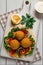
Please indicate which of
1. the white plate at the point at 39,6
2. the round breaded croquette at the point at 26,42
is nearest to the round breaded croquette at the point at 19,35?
the round breaded croquette at the point at 26,42

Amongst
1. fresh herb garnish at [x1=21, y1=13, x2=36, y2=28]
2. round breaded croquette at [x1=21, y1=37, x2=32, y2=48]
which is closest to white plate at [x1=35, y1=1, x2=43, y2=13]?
fresh herb garnish at [x1=21, y1=13, x2=36, y2=28]

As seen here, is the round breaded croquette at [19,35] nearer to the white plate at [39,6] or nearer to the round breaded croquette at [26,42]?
the round breaded croquette at [26,42]

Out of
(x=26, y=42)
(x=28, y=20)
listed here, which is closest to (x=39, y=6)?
(x=28, y=20)

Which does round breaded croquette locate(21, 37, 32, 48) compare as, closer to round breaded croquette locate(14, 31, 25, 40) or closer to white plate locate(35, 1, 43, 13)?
A: round breaded croquette locate(14, 31, 25, 40)

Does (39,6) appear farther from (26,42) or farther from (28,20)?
(26,42)

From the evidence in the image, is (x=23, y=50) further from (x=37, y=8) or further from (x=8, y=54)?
(x=37, y=8)

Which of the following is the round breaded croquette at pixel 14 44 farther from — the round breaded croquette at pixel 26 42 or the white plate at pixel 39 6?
the white plate at pixel 39 6

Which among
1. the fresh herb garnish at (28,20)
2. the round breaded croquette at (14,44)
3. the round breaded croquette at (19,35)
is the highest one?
the fresh herb garnish at (28,20)

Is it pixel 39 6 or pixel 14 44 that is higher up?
pixel 39 6

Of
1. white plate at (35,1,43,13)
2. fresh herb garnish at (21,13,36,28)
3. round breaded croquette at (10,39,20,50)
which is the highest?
white plate at (35,1,43,13)

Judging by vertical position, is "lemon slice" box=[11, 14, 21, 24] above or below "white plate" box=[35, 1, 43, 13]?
below

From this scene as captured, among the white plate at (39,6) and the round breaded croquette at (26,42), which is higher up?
the white plate at (39,6)

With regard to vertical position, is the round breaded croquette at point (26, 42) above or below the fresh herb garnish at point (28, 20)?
below
